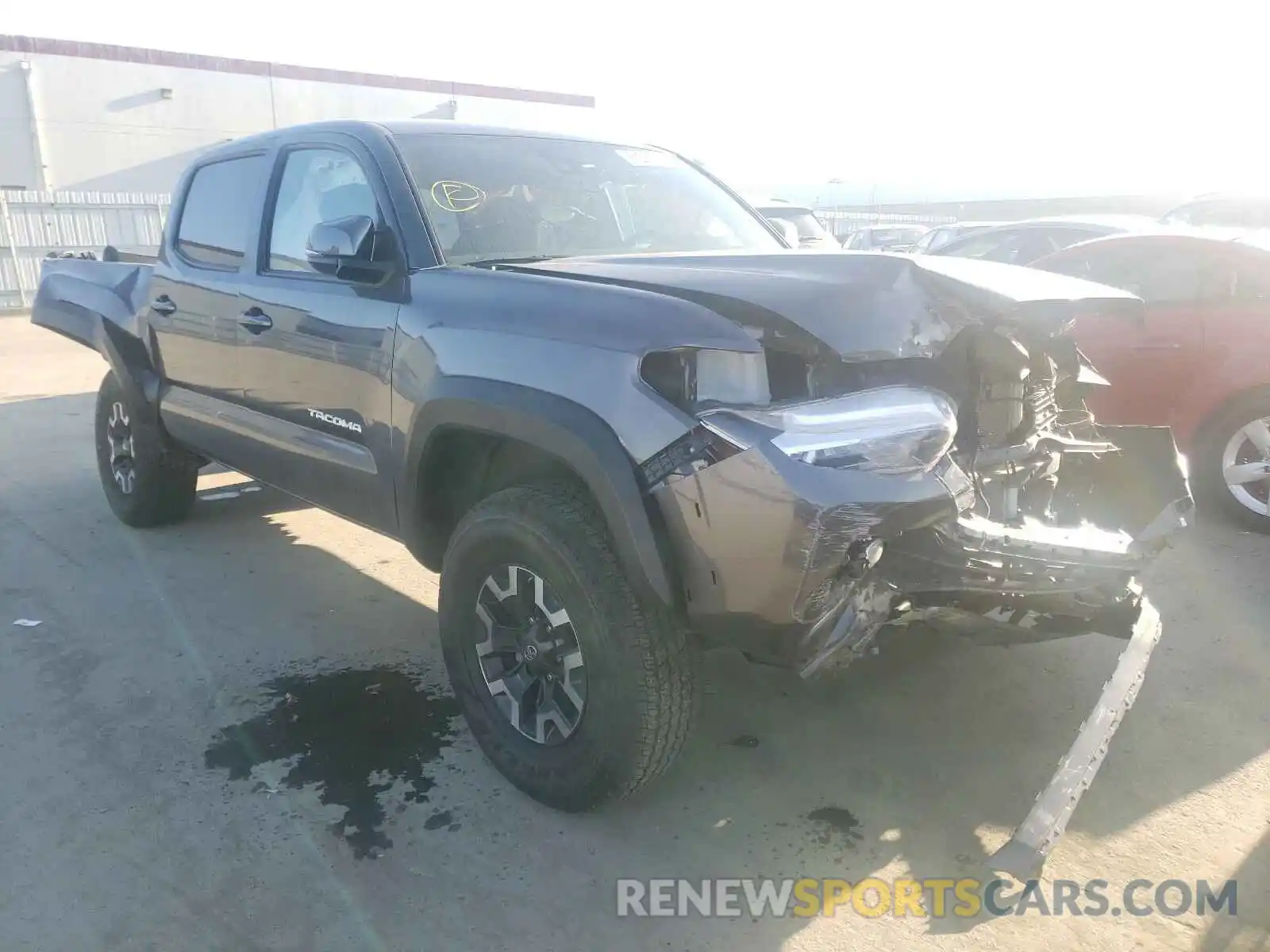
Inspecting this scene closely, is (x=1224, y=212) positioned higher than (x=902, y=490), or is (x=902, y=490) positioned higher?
(x=1224, y=212)

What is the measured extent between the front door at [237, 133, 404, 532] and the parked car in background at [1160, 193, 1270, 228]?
8899 mm

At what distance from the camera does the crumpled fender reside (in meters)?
4.82

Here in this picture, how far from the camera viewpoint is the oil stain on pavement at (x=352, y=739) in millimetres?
2828

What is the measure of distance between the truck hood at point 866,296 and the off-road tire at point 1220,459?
2.89m

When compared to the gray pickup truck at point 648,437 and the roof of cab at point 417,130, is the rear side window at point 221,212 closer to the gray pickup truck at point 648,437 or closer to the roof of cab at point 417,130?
the roof of cab at point 417,130

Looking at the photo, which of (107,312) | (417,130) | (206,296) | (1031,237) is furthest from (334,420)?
(1031,237)

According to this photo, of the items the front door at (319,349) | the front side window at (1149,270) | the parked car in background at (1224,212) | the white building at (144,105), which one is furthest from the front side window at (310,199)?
the white building at (144,105)

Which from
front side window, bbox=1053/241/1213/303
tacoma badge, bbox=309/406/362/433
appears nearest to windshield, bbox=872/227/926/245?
front side window, bbox=1053/241/1213/303

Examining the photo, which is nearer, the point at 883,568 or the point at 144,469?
the point at 883,568

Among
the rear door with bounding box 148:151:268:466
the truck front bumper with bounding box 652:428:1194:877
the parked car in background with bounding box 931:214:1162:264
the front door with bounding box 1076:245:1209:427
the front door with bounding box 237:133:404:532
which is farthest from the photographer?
the parked car in background with bounding box 931:214:1162:264

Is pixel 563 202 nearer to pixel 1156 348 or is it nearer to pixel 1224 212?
pixel 1156 348

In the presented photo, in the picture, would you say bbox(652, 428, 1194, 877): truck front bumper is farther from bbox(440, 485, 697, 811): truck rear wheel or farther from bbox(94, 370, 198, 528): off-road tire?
bbox(94, 370, 198, 528): off-road tire

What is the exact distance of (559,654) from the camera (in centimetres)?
267

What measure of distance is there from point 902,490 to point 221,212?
11.5ft
